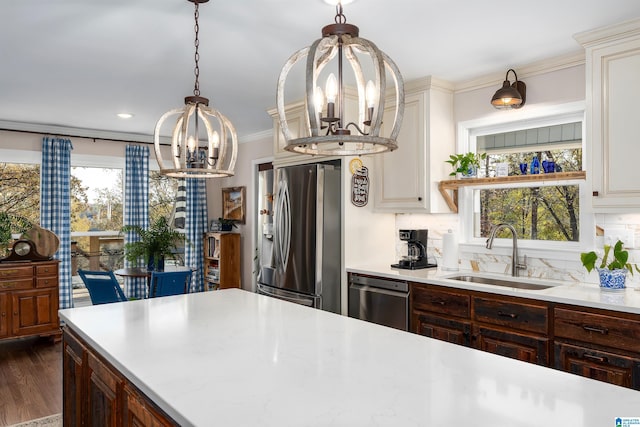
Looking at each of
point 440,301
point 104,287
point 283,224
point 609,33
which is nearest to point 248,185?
point 283,224

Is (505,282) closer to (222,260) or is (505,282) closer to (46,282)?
(222,260)

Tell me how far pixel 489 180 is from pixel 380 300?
120cm

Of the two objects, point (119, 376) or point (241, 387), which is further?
point (119, 376)

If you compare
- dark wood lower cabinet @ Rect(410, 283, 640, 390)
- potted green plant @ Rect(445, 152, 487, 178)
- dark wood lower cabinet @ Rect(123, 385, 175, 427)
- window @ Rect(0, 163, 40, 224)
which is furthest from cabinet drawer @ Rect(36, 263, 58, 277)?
potted green plant @ Rect(445, 152, 487, 178)

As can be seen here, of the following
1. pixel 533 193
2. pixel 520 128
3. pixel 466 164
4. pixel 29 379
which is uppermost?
pixel 520 128

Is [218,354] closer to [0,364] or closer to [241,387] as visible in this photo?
[241,387]

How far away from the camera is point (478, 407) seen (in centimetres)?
116

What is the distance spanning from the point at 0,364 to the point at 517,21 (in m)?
4.84

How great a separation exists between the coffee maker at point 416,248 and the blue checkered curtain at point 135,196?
3669 millimetres

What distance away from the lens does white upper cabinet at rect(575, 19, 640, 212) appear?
261 cm

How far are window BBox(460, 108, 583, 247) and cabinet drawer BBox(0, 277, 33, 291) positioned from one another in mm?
4213

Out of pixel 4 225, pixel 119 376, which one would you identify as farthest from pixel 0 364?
pixel 119 376

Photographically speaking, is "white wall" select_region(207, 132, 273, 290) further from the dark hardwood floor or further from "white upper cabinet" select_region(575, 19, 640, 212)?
"white upper cabinet" select_region(575, 19, 640, 212)

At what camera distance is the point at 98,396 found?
1857 millimetres
